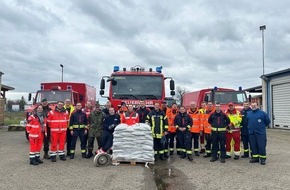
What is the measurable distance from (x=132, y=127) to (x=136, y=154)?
2.47ft

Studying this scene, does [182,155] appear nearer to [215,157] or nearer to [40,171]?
[215,157]

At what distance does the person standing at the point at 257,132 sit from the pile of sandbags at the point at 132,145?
3.01 m

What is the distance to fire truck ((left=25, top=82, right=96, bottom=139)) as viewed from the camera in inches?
567

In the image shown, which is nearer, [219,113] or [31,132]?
[31,132]

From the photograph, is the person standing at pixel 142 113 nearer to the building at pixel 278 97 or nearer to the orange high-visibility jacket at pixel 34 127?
the orange high-visibility jacket at pixel 34 127

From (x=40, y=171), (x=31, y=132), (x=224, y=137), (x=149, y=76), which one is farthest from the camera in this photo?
(x=149, y=76)

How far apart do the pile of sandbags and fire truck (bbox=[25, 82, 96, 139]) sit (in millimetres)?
4423

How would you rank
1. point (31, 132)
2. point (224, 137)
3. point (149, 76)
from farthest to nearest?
Result: point (149, 76)
point (224, 137)
point (31, 132)

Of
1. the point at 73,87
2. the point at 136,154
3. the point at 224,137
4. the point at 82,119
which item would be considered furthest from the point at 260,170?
the point at 73,87

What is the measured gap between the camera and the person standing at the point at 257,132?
372 inches

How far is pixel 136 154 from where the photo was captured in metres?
9.09

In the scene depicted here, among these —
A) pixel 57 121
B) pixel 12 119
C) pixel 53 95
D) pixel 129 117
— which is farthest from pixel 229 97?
pixel 12 119

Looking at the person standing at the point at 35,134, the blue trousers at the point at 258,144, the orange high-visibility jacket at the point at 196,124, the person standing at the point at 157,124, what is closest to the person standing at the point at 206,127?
the orange high-visibility jacket at the point at 196,124

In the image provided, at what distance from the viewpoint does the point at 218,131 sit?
9781mm
